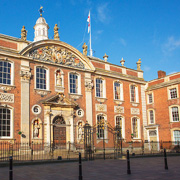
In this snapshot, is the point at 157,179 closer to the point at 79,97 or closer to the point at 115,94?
the point at 79,97

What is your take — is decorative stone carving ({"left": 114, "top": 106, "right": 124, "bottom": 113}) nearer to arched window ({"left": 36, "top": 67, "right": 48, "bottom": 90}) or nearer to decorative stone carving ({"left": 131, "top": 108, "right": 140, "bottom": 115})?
decorative stone carving ({"left": 131, "top": 108, "right": 140, "bottom": 115})

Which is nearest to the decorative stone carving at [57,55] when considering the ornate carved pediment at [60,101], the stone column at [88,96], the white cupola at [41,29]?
the stone column at [88,96]

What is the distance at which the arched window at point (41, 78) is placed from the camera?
25.4 metres

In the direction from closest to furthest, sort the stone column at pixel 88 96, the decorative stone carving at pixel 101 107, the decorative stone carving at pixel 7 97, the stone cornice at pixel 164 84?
1. the decorative stone carving at pixel 7 97
2. the stone column at pixel 88 96
3. the decorative stone carving at pixel 101 107
4. the stone cornice at pixel 164 84

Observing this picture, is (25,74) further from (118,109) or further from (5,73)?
(118,109)

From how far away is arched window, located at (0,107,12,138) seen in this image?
2241 cm

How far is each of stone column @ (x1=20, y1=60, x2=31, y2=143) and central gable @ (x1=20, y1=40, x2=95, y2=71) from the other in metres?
1.44

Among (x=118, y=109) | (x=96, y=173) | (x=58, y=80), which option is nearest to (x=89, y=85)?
(x=58, y=80)

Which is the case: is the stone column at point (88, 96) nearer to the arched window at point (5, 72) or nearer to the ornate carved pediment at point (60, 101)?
the ornate carved pediment at point (60, 101)

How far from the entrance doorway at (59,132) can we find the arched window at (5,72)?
5.94 meters


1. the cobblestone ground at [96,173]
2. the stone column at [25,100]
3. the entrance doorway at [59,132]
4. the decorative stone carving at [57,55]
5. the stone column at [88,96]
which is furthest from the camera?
the stone column at [88,96]

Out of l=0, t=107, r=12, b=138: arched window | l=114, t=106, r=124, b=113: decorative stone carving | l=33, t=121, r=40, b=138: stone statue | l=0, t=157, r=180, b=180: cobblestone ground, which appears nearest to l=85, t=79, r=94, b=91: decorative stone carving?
l=114, t=106, r=124, b=113: decorative stone carving

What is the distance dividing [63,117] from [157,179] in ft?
56.8

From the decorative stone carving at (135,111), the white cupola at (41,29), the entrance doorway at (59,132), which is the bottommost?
the entrance doorway at (59,132)
